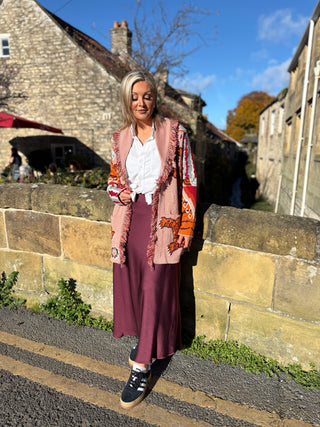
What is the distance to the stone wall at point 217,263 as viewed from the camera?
1.88m

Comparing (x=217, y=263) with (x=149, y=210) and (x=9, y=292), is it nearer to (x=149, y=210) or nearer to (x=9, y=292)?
(x=149, y=210)

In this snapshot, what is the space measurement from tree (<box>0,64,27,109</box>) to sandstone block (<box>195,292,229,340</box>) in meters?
13.5

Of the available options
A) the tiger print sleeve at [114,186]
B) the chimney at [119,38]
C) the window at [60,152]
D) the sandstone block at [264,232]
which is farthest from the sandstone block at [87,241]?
the chimney at [119,38]

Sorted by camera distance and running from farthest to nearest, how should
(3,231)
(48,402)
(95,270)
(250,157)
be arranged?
(250,157), (3,231), (95,270), (48,402)

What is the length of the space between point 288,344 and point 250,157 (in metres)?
38.1

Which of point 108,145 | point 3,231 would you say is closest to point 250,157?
point 108,145

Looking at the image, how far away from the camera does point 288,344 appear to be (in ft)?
6.57

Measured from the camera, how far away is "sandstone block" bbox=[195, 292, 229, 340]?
85.4 inches

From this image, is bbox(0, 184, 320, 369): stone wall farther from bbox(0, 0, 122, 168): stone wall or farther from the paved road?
bbox(0, 0, 122, 168): stone wall

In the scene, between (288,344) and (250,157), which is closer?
(288,344)

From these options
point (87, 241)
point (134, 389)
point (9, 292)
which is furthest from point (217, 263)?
point (9, 292)

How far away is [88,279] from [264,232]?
1.56 m

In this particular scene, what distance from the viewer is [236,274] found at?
2.06 metres

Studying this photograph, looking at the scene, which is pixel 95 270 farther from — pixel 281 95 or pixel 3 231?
pixel 281 95
